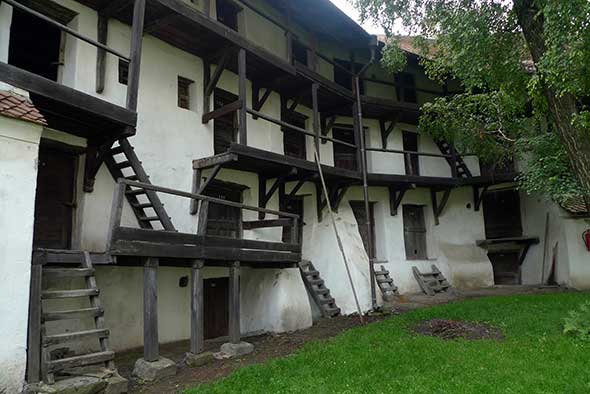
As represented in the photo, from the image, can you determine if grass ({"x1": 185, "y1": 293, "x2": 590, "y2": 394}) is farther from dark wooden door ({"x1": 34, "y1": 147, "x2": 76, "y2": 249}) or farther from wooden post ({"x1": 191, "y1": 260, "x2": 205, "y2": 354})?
dark wooden door ({"x1": 34, "y1": 147, "x2": 76, "y2": 249})

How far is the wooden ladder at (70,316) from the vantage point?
528 cm

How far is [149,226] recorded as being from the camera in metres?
8.16

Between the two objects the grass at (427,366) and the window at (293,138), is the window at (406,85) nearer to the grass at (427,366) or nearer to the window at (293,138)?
the window at (293,138)

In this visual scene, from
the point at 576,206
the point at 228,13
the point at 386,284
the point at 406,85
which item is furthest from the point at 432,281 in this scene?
the point at 228,13

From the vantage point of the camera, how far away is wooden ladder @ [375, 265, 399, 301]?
13445mm

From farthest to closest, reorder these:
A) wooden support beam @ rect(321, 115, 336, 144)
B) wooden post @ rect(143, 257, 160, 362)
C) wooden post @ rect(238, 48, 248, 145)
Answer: wooden support beam @ rect(321, 115, 336, 144), wooden post @ rect(238, 48, 248, 145), wooden post @ rect(143, 257, 160, 362)

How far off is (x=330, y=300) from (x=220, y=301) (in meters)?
3.01

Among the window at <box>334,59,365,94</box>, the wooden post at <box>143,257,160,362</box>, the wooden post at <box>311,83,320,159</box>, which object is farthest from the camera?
the window at <box>334,59,365,94</box>

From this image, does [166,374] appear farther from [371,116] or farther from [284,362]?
[371,116]

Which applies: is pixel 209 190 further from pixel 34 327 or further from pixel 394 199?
pixel 394 199

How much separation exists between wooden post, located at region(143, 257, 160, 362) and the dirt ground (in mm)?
422

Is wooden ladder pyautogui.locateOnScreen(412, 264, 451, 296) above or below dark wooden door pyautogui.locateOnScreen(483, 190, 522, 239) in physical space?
below

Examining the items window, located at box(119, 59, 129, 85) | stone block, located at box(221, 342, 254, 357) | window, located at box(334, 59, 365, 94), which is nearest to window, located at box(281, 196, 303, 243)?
window, located at box(334, 59, 365, 94)

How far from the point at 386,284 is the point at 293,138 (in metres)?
5.41
